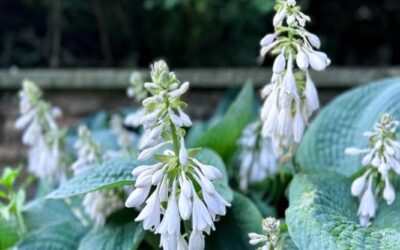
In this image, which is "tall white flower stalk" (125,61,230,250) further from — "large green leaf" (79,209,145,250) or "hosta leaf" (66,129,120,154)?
"hosta leaf" (66,129,120,154)

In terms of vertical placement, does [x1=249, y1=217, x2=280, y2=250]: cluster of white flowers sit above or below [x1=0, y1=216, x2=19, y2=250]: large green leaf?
above

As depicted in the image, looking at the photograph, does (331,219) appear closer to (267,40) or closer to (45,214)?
(267,40)

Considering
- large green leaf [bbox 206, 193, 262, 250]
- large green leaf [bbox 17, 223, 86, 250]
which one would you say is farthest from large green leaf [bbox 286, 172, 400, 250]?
large green leaf [bbox 17, 223, 86, 250]

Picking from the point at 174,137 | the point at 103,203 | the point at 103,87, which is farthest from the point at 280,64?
the point at 103,87

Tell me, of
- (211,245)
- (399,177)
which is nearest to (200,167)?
(211,245)

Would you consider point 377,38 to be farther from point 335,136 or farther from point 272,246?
point 272,246

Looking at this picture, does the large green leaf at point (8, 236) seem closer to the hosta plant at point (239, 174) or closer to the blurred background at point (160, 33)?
the hosta plant at point (239, 174)
